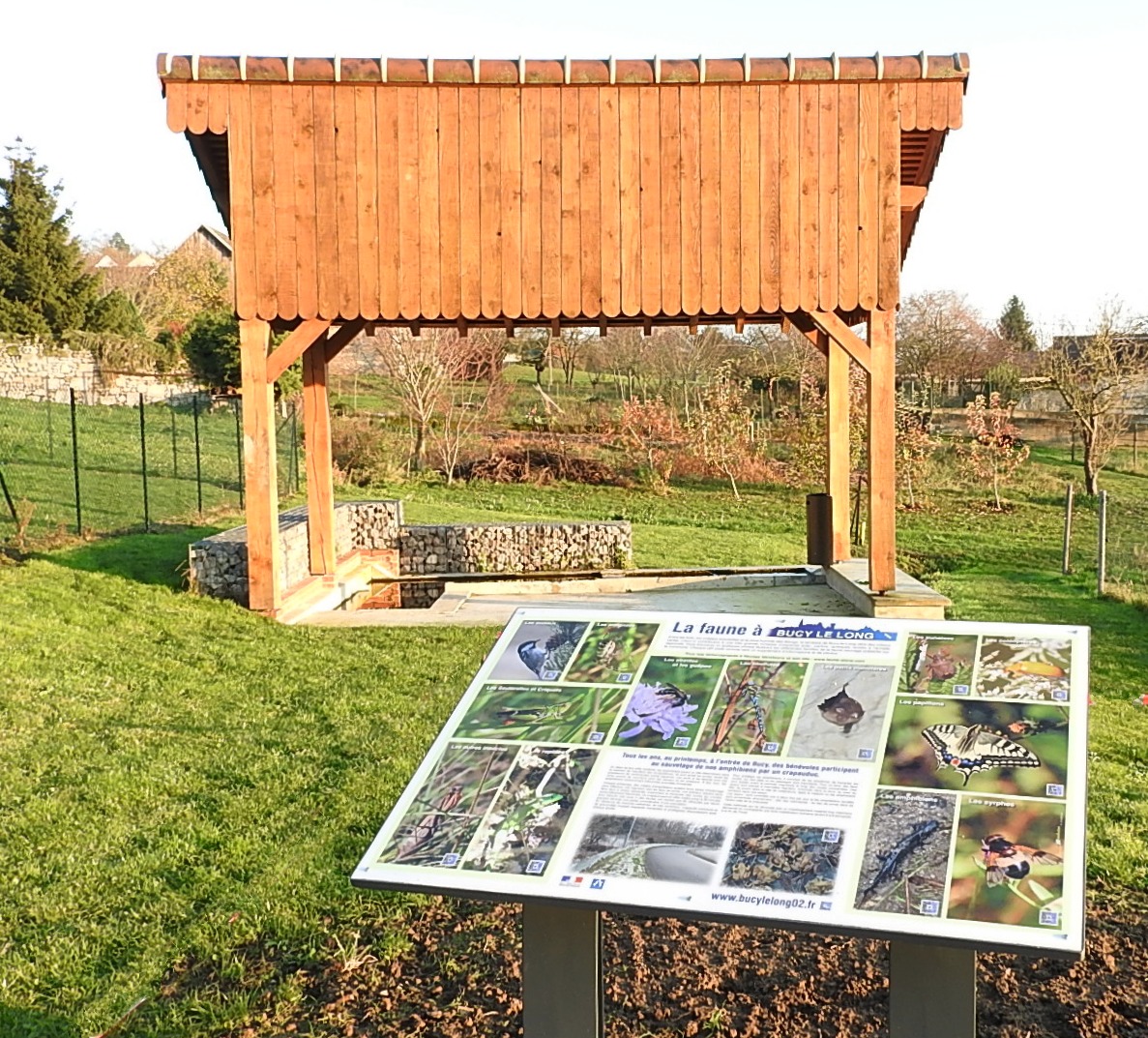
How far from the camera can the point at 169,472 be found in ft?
62.6

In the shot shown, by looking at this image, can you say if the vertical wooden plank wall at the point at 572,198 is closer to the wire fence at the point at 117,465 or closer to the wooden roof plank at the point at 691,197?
the wooden roof plank at the point at 691,197

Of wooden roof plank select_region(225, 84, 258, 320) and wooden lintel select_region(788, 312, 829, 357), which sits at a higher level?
wooden roof plank select_region(225, 84, 258, 320)

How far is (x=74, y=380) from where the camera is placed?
27.6 meters

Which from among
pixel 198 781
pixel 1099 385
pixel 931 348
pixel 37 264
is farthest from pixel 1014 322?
pixel 198 781

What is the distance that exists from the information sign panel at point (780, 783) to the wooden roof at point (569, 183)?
7.07m

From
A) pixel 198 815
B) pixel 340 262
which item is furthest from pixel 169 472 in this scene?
pixel 198 815

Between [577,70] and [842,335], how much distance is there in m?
3.15

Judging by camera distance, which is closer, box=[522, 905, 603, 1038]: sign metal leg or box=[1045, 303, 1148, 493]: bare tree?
box=[522, 905, 603, 1038]: sign metal leg

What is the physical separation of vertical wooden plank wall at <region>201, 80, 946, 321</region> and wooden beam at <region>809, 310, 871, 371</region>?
9 cm

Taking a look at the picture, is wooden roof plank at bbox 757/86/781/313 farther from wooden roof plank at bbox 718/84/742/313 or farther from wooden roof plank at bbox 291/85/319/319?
wooden roof plank at bbox 291/85/319/319

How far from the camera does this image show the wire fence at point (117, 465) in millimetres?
13416

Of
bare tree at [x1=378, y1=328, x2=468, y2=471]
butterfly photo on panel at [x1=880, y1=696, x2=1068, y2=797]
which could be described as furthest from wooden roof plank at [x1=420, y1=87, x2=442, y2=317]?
bare tree at [x1=378, y1=328, x2=468, y2=471]

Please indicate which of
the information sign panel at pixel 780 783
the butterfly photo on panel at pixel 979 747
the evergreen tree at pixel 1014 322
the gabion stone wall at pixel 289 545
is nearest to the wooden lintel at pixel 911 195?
the gabion stone wall at pixel 289 545

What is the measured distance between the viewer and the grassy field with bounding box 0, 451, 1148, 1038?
3.53 meters
